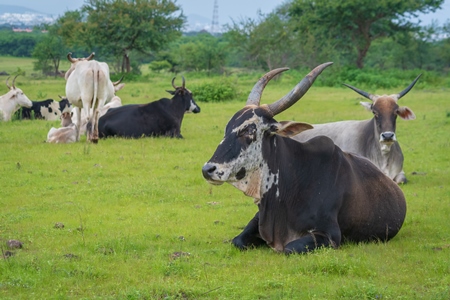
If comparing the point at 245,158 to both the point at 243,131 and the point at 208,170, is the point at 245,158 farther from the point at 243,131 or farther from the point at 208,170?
the point at 208,170

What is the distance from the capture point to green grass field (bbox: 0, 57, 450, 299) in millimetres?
5328

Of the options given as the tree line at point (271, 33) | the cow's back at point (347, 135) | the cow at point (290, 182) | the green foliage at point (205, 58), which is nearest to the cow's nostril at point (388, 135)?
the cow's back at point (347, 135)

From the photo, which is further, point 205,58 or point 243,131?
point 205,58

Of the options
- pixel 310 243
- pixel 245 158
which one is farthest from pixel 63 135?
pixel 310 243

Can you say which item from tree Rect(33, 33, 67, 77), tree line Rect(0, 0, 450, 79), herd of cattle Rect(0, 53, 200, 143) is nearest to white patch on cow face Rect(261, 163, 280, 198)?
herd of cattle Rect(0, 53, 200, 143)

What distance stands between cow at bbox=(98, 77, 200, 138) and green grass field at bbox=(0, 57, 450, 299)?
603 mm

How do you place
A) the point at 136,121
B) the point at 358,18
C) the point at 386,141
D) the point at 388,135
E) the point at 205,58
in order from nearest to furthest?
1. the point at 388,135
2. the point at 386,141
3. the point at 136,121
4. the point at 358,18
5. the point at 205,58

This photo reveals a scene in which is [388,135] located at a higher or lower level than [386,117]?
lower

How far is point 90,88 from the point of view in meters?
14.8

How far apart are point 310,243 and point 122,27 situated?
36.2 m

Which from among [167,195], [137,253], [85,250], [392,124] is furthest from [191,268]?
[392,124]

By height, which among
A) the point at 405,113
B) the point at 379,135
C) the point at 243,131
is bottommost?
the point at 379,135

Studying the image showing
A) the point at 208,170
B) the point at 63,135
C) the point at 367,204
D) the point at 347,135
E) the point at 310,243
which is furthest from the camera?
the point at 63,135

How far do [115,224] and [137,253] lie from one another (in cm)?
154
